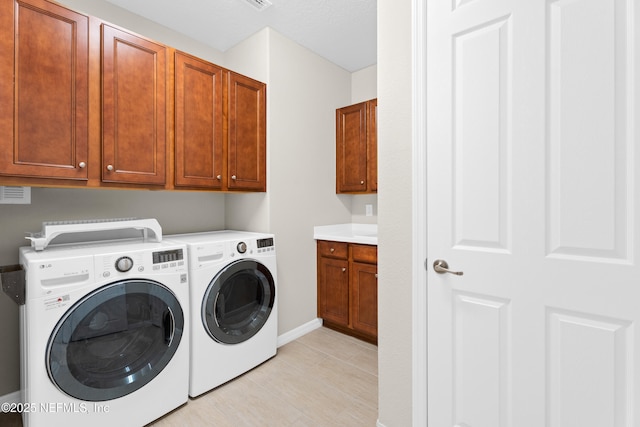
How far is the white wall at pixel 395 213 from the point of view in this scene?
4.56 ft

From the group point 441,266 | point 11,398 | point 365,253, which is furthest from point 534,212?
point 11,398

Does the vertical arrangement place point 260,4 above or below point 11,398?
above

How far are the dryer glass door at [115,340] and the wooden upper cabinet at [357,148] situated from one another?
1.99m

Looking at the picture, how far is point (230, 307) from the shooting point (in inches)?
80.5

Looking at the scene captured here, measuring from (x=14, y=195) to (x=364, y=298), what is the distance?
252 centimetres

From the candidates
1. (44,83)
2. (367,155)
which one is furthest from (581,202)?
(44,83)

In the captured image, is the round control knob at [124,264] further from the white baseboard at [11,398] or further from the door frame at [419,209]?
the door frame at [419,209]

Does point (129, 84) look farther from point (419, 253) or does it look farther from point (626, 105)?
point (626, 105)

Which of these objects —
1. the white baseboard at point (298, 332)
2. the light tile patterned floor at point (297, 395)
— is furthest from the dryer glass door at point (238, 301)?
the white baseboard at point (298, 332)

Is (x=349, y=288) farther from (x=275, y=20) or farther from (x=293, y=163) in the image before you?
(x=275, y=20)

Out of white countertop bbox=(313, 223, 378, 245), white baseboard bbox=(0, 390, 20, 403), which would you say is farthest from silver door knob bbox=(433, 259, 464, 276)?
white baseboard bbox=(0, 390, 20, 403)

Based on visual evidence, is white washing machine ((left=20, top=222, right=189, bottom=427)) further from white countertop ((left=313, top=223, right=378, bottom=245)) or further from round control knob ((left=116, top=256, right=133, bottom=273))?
white countertop ((left=313, top=223, right=378, bottom=245))

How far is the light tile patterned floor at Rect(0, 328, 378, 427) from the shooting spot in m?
1.65

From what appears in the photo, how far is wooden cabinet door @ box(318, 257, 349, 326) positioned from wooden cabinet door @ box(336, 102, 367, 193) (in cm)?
82
